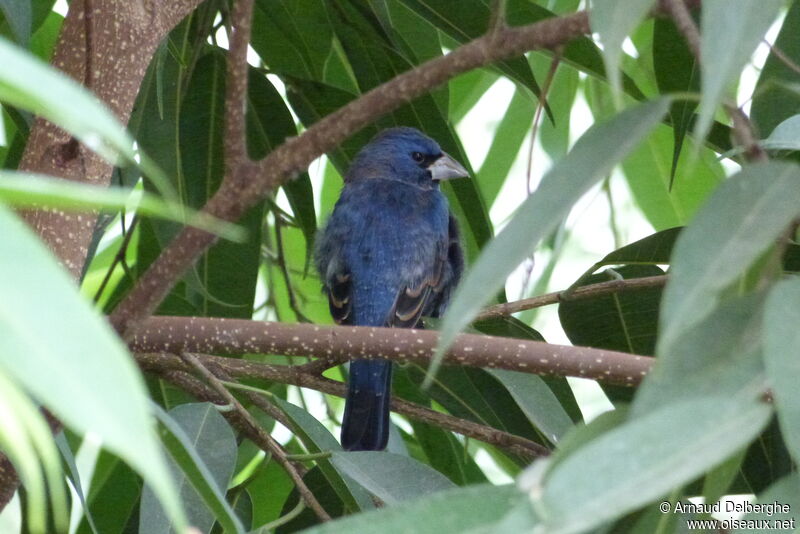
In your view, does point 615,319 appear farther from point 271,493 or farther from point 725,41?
point 725,41

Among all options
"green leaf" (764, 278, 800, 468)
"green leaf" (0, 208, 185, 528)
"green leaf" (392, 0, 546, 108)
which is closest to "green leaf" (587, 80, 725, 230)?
"green leaf" (392, 0, 546, 108)

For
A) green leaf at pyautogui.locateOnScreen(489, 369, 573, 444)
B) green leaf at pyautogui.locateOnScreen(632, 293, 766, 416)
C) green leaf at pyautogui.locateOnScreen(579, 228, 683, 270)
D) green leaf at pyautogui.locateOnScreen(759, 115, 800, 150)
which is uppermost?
green leaf at pyautogui.locateOnScreen(759, 115, 800, 150)

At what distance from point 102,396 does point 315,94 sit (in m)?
2.22

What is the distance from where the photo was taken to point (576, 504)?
87cm

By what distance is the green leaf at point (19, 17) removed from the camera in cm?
179

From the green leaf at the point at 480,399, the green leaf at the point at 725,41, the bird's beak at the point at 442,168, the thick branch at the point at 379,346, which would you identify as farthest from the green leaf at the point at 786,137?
the bird's beak at the point at 442,168

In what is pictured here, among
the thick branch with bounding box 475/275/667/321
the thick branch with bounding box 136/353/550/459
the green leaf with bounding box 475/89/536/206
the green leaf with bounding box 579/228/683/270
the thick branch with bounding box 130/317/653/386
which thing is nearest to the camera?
the thick branch with bounding box 130/317/653/386

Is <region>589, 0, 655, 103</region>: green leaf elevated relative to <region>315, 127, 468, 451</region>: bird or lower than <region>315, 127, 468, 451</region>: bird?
elevated

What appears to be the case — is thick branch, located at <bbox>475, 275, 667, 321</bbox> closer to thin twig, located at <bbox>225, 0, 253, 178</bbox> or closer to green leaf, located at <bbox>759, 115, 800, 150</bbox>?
green leaf, located at <bbox>759, 115, 800, 150</bbox>

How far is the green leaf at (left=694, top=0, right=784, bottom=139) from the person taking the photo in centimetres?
95

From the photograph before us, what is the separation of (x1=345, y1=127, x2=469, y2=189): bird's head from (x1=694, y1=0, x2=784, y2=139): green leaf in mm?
2887

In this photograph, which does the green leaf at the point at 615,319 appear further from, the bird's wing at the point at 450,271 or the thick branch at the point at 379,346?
the bird's wing at the point at 450,271

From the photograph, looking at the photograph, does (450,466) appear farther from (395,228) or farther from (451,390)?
(395,228)

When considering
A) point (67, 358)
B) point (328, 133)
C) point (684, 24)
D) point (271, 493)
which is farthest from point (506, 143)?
point (67, 358)
